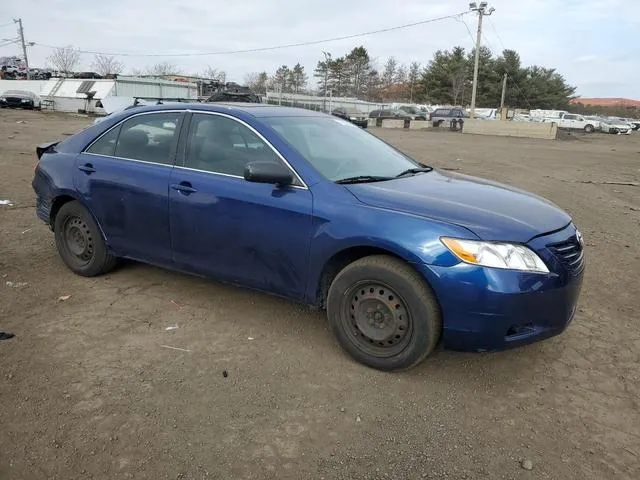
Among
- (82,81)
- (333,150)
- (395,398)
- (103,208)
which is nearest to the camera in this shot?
(395,398)

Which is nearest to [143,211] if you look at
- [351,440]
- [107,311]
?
[107,311]

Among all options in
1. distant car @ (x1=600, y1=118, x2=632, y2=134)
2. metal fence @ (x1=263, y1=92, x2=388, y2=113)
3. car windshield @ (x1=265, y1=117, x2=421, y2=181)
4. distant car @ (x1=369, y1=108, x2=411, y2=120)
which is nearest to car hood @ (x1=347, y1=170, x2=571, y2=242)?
car windshield @ (x1=265, y1=117, x2=421, y2=181)

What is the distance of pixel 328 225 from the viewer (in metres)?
3.38

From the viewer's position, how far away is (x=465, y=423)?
2910mm

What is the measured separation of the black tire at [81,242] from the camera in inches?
185

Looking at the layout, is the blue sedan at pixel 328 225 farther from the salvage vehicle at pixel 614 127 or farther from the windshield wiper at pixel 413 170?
the salvage vehicle at pixel 614 127

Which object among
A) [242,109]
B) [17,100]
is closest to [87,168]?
[242,109]

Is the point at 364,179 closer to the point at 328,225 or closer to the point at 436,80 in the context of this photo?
the point at 328,225

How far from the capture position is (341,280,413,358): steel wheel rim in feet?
10.6

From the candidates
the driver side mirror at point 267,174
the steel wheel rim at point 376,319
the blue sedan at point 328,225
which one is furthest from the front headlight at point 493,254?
the driver side mirror at point 267,174

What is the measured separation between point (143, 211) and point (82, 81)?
39.9 meters

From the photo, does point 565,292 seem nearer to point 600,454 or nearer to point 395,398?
point 600,454

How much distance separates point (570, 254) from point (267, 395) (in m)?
2.03

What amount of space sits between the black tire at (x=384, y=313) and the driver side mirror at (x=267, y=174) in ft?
2.35
